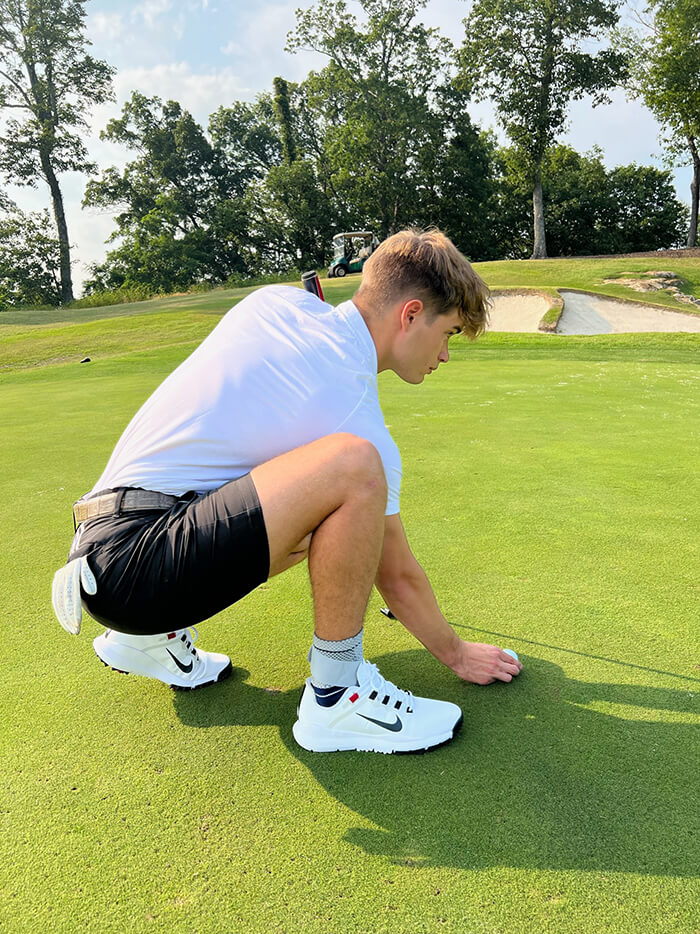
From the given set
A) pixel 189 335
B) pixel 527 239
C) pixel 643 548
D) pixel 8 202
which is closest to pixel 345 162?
pixel 527 239

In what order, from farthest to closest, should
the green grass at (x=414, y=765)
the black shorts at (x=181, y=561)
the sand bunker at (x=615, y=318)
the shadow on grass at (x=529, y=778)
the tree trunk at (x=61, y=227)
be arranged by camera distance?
the tree trunk at (x=61, y=227)
the sand bunker at (x=615, y=318)
the black shorts at (x=181, y=561)
the shadow on grass at (x=529, y=778)
the green grass at (x=414, y=765)

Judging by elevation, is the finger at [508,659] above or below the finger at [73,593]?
below

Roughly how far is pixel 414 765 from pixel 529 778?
29cm

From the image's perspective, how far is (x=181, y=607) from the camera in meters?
1.70

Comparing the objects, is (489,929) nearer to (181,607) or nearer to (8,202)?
(181,607)

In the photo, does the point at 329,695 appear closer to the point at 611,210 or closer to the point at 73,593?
the point at 73,593

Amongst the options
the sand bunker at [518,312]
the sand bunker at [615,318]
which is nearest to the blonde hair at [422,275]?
the sand bunker at [615,318]

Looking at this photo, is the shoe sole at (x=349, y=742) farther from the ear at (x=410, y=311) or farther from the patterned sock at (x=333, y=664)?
the ear at (x=410, y=311)

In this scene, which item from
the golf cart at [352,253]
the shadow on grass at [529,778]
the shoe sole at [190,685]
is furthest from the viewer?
the golf cart at [352,253]

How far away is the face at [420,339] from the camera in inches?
80.7

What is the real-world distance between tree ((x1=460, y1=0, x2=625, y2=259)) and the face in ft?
99.5

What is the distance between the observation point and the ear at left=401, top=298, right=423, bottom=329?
2023 mm

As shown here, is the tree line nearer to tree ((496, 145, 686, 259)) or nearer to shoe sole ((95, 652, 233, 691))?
tree ((496, 145, 686, 259))

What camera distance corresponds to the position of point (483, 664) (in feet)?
6.78
